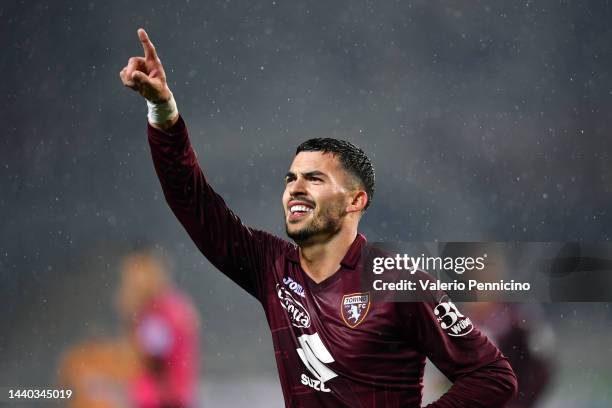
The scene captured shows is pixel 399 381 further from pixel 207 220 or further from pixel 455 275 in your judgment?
pixel 207 220

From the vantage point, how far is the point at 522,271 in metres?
4.98

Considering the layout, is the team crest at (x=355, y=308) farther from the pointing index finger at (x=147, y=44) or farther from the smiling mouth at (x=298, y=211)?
the pointing index finger at (x=147, y=44)

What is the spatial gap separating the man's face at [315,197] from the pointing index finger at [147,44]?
110 cm

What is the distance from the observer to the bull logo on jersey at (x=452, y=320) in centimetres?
409

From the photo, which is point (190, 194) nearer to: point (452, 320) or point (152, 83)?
point (152, 83)

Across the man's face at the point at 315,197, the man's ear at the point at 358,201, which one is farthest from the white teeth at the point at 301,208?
the man's ear at the point at 358,201

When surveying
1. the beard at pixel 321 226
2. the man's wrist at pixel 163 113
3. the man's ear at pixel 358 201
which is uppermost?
the man's wrist at pixel 163 113

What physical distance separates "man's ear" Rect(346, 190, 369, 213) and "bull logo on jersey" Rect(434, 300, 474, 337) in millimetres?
755

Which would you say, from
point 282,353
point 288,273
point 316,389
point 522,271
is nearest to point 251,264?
point 288,273

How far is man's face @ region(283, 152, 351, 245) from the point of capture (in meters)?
4.25

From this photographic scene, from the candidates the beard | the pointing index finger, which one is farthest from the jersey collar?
the pointing index finger

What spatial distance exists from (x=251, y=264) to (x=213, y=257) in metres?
0.25

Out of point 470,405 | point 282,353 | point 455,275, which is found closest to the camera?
point 470,405

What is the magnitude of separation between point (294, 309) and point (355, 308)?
370 millimetres
